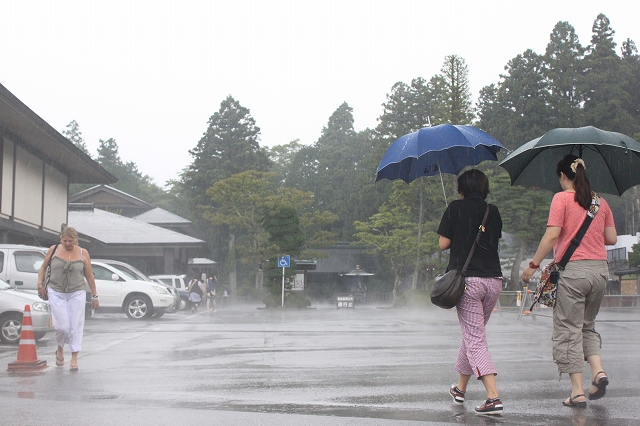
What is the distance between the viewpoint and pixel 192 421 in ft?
16.3

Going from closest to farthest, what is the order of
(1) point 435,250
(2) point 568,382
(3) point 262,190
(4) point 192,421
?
1. (4) point 192,421
2. (2) point 568,382
3. (1) point 435,250
4. (3) point 262,190

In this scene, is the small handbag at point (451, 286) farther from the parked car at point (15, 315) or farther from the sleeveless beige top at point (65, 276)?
the parked car at point (15, 315)

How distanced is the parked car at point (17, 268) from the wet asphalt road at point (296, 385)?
4.06 m

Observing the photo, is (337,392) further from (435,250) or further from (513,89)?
(513,89)

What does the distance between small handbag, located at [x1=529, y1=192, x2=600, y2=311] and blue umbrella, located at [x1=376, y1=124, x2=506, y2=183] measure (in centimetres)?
165

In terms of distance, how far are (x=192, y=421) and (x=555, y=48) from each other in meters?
62.3

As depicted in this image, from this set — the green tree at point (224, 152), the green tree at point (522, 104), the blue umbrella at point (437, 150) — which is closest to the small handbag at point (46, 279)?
the blue umbrella at point (437, 150)

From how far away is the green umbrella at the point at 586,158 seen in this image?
6.24 meters

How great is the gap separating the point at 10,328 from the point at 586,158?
29.0 feet

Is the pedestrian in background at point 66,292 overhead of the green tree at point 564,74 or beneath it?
beneath

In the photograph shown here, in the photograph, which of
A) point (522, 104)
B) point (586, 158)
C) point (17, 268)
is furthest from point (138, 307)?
point (522, 104)

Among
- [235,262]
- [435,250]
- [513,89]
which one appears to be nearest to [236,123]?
[235,262]

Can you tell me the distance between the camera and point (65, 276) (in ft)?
28.1

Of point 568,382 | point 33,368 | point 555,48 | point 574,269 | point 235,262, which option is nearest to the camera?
point 574,269
